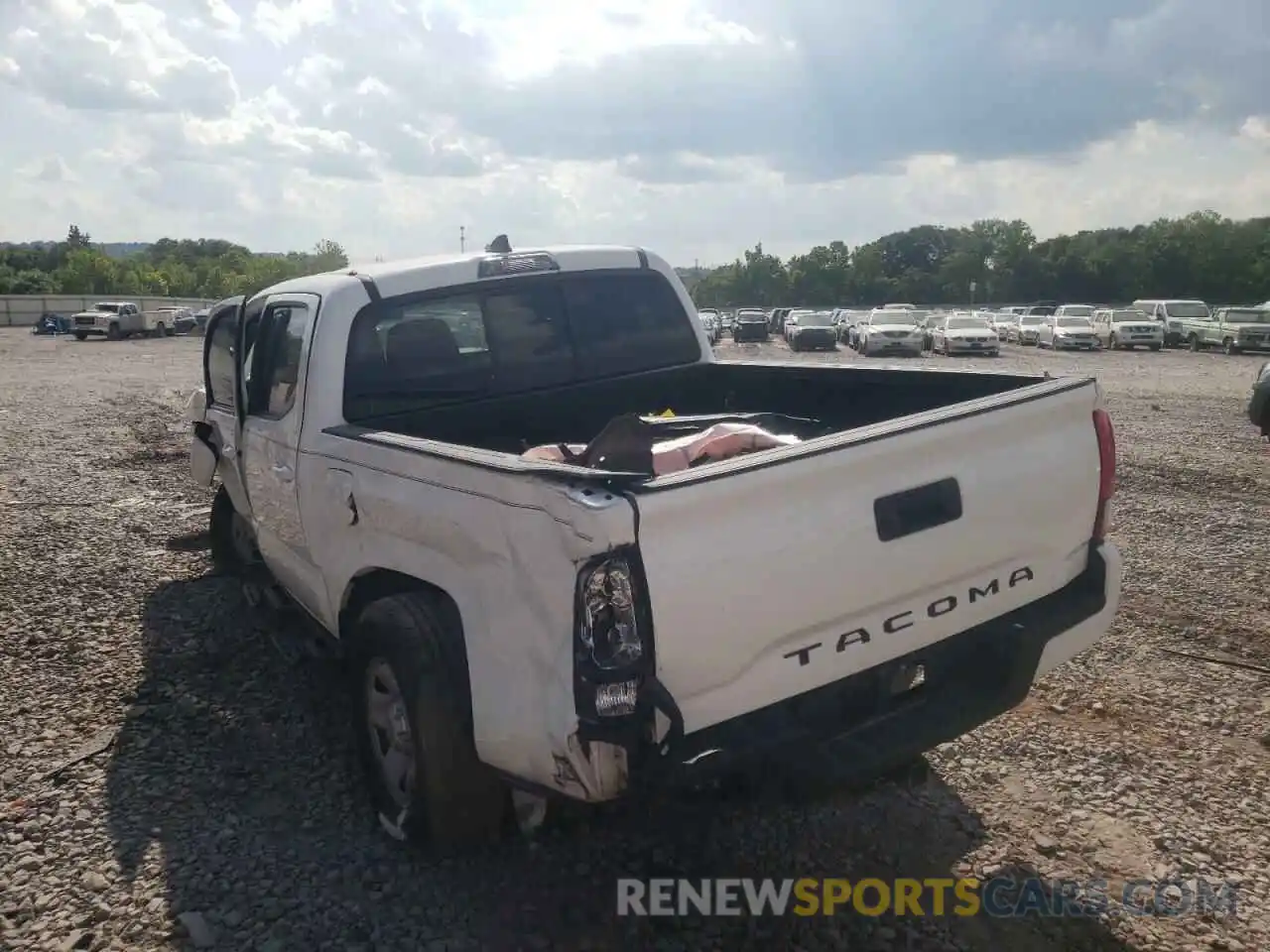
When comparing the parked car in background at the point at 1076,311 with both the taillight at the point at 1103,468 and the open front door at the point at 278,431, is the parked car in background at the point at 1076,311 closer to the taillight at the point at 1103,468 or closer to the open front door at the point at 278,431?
the taillight at the point at 1103,468

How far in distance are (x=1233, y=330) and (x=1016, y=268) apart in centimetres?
6525

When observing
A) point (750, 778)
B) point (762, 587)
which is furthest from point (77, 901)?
point (762, 587)

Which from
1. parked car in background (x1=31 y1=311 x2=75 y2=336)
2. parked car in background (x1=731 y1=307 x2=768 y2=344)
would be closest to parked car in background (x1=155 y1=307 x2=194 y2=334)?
parked car in background (x1=31 y1=311 x2=75 y2=336)

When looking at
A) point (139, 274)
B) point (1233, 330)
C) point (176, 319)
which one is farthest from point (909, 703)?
point (139, 274)

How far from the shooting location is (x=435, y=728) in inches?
119

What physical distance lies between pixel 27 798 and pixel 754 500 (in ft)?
10.5

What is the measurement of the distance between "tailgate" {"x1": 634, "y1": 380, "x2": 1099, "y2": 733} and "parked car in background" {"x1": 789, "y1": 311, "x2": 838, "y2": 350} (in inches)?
1398

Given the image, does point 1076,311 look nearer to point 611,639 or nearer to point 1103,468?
point 1103,468

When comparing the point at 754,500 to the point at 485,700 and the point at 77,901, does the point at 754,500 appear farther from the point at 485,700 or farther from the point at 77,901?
the point at 77,901

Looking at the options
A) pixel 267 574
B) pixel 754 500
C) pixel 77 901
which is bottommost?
pixel 77 901

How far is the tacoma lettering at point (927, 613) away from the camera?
2777mm

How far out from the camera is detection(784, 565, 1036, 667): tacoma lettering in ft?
9.11

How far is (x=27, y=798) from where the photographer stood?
397cm

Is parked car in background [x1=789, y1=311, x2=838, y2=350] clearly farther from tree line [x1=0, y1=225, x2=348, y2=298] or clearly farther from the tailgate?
tree line [x1=0, y1=225, x2=348, y2=298]
